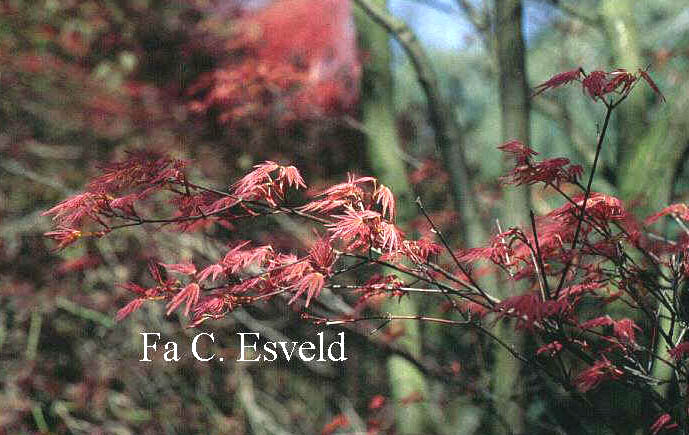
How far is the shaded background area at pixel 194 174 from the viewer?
344cm

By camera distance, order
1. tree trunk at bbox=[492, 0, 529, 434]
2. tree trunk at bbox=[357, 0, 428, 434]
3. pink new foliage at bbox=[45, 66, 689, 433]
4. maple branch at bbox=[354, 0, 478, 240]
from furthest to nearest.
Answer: tree trunk at bbox=[357, 0, 428, 434] → maple branch at bbox=[354, 0, 478, 240] → tree trunk at bbox=[492, 0, 529, 434] → pink new foliage at bbox=[45, 66, 689, 433]

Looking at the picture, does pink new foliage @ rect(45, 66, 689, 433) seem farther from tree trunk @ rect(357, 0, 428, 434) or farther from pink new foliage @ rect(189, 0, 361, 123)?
pink new foliage @ rect(189, 0, 361, 123)

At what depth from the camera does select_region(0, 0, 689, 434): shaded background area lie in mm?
3436

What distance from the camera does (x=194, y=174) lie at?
4664 millimetres

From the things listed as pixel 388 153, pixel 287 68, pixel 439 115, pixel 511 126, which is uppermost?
pixel 287 68

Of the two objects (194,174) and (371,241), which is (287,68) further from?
(371,241)

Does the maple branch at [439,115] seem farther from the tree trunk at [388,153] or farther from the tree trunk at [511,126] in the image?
the tree trunk at [388,153]

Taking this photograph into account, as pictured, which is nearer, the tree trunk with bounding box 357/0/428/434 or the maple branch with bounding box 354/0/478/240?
the maple branch with bounding box 354/0/478/240

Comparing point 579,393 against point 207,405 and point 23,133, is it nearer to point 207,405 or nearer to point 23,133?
point 207,405

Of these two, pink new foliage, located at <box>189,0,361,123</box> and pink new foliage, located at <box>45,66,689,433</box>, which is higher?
pink new foliage, located at <box>189,0,361,123</box>

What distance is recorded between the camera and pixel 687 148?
8.09 feet

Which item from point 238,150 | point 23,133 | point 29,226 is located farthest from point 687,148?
point 23,133

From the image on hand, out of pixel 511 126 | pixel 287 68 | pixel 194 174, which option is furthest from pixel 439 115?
pixel 194 174

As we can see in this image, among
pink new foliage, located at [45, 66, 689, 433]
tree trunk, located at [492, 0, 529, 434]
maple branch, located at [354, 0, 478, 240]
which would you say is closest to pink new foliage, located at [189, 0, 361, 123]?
maple branch, located at [354, 0, 478, 240]
